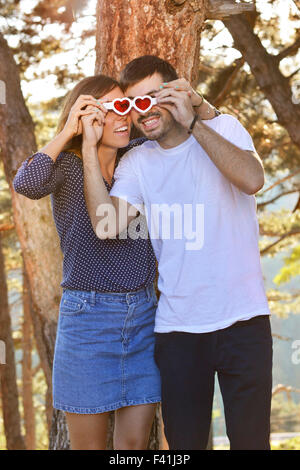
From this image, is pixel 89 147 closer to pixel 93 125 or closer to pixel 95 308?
pixel 93 125

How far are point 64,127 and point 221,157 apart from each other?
2.38 feet

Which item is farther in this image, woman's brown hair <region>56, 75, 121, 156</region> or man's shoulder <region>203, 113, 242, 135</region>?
woman's brown hair <region>56, 75, 121, 156</region>

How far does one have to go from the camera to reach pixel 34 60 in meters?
8.25

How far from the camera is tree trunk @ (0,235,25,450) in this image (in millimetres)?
9661

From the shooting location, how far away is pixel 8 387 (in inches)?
387

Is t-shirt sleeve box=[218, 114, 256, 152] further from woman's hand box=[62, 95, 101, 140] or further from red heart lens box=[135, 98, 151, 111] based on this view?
woman's hand box=[62, 95, 101, 140]

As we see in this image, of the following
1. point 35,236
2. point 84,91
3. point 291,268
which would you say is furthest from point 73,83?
point 291,268

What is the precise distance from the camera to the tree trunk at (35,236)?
16.1ft

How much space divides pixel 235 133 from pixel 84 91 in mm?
724

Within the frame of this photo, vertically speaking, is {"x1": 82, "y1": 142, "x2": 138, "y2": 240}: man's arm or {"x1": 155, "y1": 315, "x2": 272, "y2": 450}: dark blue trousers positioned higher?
{"x1": 82, "y1": 142, "x2": 138, "y2": 240}: man's arm

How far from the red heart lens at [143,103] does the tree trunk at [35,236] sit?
2.48 m

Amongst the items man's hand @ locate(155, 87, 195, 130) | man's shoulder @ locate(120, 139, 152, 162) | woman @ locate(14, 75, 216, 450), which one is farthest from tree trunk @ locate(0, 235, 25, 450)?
man's hand @ locate(155, 87, 195, 130)

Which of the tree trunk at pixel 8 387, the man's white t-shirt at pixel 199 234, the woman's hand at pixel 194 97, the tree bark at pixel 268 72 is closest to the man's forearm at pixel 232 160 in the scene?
the man's white t-shirt at pixel 199 234
